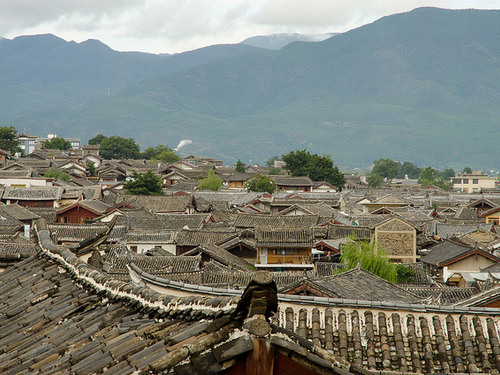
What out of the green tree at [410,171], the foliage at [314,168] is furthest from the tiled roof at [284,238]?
the green tree at [410,171]

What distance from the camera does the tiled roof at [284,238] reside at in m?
28.3

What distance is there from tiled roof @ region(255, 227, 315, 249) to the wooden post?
82.4 ft

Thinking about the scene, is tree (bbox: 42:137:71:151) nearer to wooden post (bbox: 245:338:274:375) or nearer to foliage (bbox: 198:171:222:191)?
foliage (bbox: 198:171:222:191)

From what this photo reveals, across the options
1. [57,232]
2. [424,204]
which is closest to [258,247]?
[57,232]

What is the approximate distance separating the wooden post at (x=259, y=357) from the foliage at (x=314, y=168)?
80.7 m

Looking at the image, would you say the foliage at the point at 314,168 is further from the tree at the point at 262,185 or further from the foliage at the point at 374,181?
the foliage at the point at 374,181

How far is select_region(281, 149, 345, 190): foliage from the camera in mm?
83812

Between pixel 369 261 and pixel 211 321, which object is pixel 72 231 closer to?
pixel 369 261

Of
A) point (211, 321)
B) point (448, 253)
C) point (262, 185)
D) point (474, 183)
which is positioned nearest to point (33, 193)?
point (262, 185)

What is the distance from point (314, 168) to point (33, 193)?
4668cm

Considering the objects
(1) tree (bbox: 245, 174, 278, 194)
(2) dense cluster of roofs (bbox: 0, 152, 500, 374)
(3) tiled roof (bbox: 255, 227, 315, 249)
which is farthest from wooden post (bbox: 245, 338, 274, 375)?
(1) tree (bbox: 245, 174, 278, 194)

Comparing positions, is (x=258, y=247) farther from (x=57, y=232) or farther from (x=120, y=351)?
(x=120, y=351)

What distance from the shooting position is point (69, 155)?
9088 cm

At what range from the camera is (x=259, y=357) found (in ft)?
10.6
